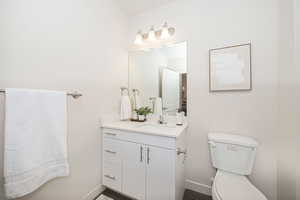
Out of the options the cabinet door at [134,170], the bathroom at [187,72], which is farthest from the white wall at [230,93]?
the cabinet door at [134,170]

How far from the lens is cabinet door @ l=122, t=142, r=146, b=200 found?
4.14 feet

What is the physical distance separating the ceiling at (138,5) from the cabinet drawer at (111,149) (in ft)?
5.85

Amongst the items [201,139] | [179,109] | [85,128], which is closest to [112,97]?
[85,128]

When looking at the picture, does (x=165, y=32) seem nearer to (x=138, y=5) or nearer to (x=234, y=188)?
(x=138, y=5)

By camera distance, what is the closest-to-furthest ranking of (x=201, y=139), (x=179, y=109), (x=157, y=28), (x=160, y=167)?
(x=160, y=167)
(x=201, y=139)
(x=179, y=109)
(x=157, y=28)

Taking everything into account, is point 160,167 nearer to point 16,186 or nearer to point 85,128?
point 85,128

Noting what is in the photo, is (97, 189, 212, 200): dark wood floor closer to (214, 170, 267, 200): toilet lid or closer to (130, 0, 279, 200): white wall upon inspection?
(130, 0, 279, 200): white wall

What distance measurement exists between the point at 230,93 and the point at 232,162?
2.26ft

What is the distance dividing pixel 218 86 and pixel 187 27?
2.69 feet

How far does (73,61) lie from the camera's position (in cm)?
121

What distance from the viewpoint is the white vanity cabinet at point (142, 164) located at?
114 cm

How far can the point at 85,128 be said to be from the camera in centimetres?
133

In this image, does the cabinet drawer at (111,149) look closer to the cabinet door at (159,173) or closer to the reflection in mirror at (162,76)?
the cabinet door at (159,173)

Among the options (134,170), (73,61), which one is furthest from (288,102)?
(73,61)
